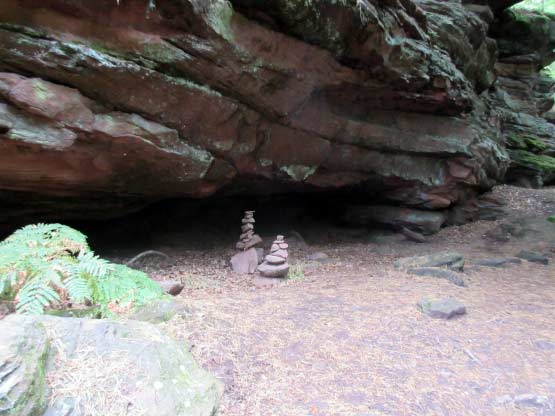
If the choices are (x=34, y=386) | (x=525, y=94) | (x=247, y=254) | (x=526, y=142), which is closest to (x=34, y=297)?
(x=34, y=386)

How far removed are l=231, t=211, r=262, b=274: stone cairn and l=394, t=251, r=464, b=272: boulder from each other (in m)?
2.89

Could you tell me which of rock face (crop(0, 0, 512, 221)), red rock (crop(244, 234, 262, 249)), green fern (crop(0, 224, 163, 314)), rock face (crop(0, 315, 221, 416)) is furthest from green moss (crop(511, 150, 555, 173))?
rock face (crop(0, 315, 221, 416))

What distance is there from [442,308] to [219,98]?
15.5 feet

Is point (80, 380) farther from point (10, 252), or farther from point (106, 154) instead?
point (106, 154)

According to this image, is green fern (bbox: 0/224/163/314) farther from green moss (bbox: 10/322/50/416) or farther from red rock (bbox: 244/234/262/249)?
red rock (bbox: 244/234/262/249)

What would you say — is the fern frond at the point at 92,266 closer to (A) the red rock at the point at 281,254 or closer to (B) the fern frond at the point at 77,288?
(B) the fern frond at the point at 77,288

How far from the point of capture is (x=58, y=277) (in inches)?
112

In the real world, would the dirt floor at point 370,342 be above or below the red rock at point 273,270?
above

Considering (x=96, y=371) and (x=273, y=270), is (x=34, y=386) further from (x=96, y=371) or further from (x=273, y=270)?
(x=273, y=270)

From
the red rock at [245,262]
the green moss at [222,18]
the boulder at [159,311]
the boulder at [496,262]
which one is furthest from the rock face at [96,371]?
the boulder at [496,262]

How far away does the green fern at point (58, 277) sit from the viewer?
2.75m

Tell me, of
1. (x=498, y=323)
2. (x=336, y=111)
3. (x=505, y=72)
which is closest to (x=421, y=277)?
(x=498, y=323)

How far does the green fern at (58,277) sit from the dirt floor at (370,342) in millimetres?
628

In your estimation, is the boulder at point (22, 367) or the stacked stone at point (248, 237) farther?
the stacked stone at point (248, 237)
